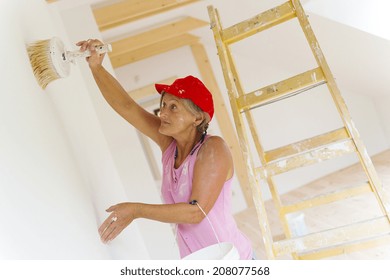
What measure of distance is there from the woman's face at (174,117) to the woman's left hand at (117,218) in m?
0.51

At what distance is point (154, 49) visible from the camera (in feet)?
21.4

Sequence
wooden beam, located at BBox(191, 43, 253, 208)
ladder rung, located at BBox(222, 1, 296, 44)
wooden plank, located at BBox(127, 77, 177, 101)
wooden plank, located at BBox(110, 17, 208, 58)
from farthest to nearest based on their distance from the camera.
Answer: wooden beam, located at BBox(191, 43, 253, 208) < wooden plank, located at BBox(127, 77, 177, 101) < wooden plank, located at BBox(110, 17, 208, 58) < ladder rung, located at BBox(222, 1, 296, 44)

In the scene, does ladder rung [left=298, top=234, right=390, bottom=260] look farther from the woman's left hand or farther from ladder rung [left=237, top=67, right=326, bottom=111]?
the woman's left hand

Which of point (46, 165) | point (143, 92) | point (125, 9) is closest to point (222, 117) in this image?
point (143, 92)

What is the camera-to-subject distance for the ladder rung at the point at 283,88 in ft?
6.23

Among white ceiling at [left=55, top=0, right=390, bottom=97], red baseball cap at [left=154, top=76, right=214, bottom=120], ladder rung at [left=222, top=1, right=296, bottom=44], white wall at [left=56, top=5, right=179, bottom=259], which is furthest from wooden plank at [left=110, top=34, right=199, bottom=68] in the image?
red baseball cap at [left=154, top=76, right=214, bottom=120]

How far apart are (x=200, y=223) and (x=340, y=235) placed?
A: 587mm

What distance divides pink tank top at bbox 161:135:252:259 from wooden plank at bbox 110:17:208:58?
12.7ft

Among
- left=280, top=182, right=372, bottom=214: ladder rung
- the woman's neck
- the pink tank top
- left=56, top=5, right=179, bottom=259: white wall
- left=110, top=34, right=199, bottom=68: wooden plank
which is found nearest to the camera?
the pink tank top


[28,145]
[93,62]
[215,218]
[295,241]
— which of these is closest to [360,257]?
[295,241]

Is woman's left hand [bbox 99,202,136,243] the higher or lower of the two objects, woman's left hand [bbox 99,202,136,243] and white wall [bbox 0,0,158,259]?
the lower

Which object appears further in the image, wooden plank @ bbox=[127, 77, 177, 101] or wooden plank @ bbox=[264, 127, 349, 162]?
wooden plank @ bbox=[127, 77, 177, 101]

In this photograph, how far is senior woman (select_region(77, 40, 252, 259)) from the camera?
159 cm

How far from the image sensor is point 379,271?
4.02 ft
